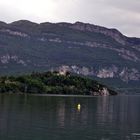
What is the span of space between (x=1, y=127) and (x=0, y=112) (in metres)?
36.8

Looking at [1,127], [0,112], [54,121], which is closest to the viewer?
[1,127]

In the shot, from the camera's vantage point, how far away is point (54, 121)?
121688 millimetres

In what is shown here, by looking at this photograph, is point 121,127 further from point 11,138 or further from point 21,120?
point 11,138

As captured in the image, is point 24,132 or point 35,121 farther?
point 35,121

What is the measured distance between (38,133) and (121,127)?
87.2ft

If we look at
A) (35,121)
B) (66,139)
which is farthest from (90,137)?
(35,121)

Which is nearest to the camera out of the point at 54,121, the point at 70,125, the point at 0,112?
the point at 70,125

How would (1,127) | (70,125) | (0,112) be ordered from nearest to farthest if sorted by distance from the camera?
(1,127), (70,125), (0,112)

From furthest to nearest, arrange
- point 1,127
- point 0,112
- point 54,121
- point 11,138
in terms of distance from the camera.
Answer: point 0,112, point 54,121, point 1,127, point 11,138

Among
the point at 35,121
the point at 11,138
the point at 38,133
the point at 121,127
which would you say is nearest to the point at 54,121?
the point at 35,121

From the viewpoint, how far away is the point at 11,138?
85.3 m

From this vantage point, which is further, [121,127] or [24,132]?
[121,127]

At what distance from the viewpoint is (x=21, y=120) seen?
118 meters

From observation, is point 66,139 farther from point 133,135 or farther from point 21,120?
point 21,120
